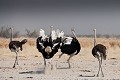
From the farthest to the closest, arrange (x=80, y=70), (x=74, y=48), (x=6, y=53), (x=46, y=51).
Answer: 1. (x=6, y=53)
2. (x=74, y=48)
3. (x=80, y=70)
4. (x=46, y=51)

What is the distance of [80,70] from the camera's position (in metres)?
15.7

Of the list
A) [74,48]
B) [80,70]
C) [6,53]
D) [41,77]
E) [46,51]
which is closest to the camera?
[41,77]

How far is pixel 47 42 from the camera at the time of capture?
46.2 feet

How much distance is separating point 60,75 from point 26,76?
41.6 inches

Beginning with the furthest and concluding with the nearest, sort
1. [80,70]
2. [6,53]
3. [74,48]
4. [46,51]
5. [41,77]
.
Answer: [6,53], [74,48], [80,70], [46,51], [41,77]

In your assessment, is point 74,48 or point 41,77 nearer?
point 41,77

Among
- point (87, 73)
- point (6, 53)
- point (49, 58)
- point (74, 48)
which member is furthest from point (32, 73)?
point (6, 53)

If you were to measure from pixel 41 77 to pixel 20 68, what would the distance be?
3207 mm

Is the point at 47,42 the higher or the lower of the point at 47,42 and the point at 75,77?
the higher

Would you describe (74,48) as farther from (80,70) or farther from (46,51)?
(46,51)

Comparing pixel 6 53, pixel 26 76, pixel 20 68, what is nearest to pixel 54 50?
pixel 26 76

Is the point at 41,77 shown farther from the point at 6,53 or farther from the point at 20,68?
the point at 6,53

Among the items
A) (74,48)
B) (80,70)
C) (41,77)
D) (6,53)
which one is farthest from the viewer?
(6,53)

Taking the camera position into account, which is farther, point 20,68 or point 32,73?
point 20,68
